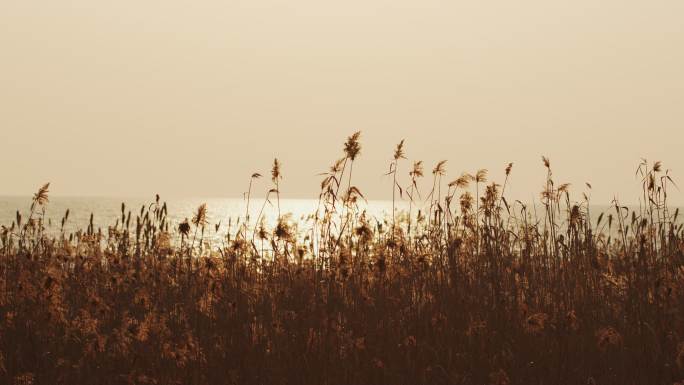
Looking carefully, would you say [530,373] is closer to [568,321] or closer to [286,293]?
[568,321]

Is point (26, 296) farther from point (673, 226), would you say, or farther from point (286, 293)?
point (673, 226)

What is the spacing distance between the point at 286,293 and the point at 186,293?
3.03ft

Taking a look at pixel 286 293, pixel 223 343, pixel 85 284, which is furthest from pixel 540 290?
pixel 85 284

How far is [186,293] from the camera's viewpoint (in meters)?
6.62

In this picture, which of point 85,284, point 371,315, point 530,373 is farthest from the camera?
point 85,284

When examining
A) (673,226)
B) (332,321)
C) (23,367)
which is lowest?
(23,367)

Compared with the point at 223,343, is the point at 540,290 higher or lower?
higher

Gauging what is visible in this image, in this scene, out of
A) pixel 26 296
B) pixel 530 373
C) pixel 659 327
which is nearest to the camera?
pixel 530 373

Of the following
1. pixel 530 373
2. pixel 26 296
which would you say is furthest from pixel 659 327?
pixel 26 296

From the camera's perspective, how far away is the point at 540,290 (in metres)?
6.32

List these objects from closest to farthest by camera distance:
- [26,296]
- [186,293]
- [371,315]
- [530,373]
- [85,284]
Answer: [530,373] → [371,315] → [26,296] → [186,293] → [85,284]

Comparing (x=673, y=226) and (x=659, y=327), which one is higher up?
(x=673, y=226)

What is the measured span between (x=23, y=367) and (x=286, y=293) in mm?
2505

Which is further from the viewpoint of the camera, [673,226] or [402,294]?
[673,226]
